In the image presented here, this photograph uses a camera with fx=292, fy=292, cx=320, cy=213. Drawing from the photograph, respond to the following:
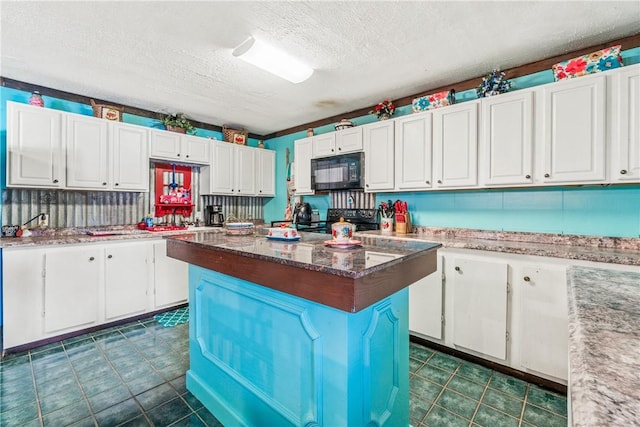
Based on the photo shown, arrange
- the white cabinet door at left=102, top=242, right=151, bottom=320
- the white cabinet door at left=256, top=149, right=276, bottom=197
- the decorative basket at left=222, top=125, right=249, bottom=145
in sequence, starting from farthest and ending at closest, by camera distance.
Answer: the white cabinet door at left=256, top=149, right=276, bottom=197 → the decorative basket at left=222, top=125, right=249, bottom=145 → the white cabinet door at left=102, top=242, right=151, bottom=320

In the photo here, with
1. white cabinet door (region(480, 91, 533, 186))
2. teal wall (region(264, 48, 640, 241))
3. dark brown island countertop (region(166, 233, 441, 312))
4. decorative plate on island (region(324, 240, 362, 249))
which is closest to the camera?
dark brown island countertop (region(166, 233, 441, 312))

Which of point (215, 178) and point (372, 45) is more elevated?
point (372, 45)

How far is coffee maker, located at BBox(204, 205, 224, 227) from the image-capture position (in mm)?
4273

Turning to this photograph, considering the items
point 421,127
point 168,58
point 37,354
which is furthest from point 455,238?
point 37,354

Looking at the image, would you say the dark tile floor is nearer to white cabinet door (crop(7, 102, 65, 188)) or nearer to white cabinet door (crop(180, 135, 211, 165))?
white cabinet door (crop(7, 102, 65, 188))

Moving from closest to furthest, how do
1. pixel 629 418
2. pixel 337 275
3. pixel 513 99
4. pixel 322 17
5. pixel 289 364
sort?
1. pixel 629 418
2. pixel 337 275
3. pixel 289 364
4. pixel 322 17
5. pixel 513 99

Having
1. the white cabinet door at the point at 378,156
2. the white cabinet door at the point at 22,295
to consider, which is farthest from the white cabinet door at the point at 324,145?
the white cabinet door at the point at 22,295

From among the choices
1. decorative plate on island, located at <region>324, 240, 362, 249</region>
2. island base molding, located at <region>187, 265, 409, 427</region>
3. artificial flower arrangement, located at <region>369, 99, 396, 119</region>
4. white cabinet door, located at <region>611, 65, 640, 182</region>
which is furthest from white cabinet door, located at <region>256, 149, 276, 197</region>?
white cabinet door, located at <region>611, 65, 640, 182</region>

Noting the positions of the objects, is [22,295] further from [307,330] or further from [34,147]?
[307,330]

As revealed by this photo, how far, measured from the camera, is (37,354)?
252 cm

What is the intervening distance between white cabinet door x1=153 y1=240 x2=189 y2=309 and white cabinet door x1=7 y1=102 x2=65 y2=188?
1160 millimetres

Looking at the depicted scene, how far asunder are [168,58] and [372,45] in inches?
66.8

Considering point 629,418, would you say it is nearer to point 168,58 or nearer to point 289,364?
point 289,364

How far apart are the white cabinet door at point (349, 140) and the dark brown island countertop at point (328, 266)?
2.09 m
